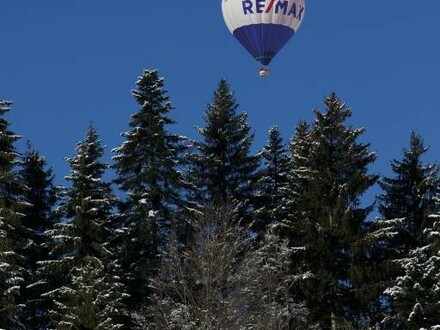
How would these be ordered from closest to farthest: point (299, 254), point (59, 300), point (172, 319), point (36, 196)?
point (172, 319) → point (59, 300) → point (299, 254) → point (36, 196)

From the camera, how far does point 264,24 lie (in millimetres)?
51531

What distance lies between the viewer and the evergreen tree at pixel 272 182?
48.9m

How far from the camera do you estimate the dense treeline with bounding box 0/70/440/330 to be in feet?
132

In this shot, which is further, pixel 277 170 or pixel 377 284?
pixel 277 170

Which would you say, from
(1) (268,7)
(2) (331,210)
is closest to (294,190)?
(2) (331,210)

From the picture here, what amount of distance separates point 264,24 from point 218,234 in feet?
42.2

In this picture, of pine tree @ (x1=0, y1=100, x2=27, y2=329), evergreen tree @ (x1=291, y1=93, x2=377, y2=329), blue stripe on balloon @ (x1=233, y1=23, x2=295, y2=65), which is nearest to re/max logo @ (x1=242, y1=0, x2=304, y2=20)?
blue stripe on balloon @ (x1=233, y1=23, x2=295, y2=65)

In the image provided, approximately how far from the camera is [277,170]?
54.1 m

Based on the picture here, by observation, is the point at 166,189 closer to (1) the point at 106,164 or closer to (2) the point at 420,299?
(1) the point at 106,164

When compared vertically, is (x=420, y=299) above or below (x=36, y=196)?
below

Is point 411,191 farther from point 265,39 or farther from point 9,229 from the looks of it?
point 9,229

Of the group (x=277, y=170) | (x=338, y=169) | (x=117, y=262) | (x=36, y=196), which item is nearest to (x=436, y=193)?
(x=338, y=169)

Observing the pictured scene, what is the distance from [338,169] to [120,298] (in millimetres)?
11493

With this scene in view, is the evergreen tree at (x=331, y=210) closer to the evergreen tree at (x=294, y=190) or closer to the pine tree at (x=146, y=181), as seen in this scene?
the evergreen tree at (x=294, y=190)
